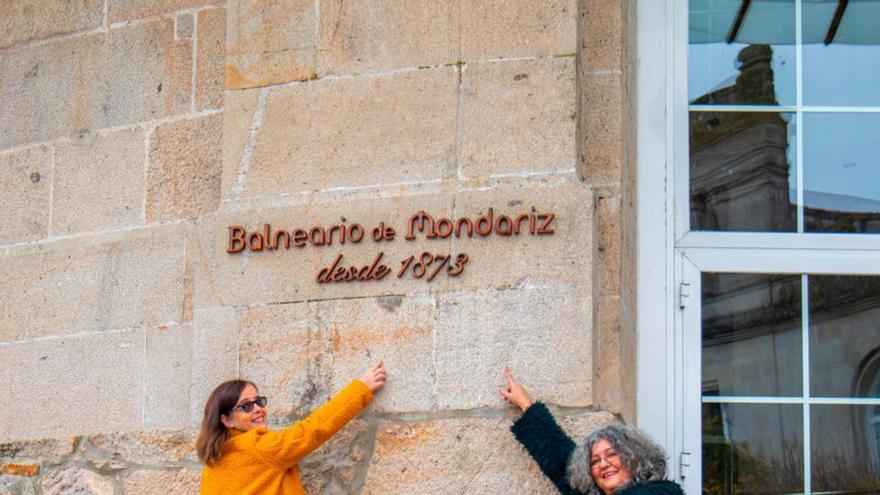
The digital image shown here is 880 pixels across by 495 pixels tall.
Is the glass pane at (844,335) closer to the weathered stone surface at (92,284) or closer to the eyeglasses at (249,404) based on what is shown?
the eyeglasses at (249,404)

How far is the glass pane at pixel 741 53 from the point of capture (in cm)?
614

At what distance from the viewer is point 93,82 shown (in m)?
6.77

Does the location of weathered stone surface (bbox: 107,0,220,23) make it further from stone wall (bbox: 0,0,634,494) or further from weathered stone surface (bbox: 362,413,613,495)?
weathered stone surface (bbox: 362,413,613,495)

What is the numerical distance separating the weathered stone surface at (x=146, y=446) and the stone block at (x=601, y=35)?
5.75ft

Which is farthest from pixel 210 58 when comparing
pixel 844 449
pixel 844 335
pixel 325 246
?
pixel 844 449

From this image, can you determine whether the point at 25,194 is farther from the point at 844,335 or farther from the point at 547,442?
the point at 844,335

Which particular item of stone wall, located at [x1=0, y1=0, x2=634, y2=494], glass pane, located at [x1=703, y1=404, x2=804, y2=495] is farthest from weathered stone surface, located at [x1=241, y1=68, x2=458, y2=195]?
glass pane, located at [x1=703, y1=404, x2=804, y2=495]

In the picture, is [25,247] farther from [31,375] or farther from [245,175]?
[245,175]

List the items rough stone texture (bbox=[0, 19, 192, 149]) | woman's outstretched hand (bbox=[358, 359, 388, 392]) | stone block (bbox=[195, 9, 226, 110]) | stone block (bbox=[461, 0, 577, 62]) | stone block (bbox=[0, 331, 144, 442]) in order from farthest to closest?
rough stone texture (bbox=[0, 19, 192, 149]), stone block (bbox=[195, 9, 226, 110]), stone block (bbox=[0, 331, 144, 442]), stone block (bbox=[461, 0, 577, 62]), woman's outstretched hand (bbox=[358, 359, 388, 392])

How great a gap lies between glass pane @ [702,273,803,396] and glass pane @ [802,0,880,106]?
0.65m

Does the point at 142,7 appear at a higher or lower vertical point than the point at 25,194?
higher

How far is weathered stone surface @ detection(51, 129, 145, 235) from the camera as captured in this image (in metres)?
6.54

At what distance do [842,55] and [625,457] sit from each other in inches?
67.8

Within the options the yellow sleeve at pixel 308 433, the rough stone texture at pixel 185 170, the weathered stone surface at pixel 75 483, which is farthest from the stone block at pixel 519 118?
the weathered stone surface at pixel 75 483
